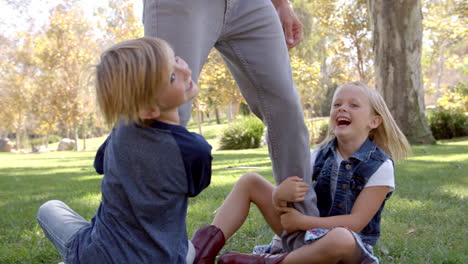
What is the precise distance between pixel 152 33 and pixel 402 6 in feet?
31.9

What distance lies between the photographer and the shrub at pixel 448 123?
42.0 ft

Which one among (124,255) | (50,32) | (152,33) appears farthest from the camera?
(50,32)

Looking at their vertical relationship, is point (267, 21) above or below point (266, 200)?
above

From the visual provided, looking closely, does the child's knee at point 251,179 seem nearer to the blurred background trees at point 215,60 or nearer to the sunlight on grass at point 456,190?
the sunlight on grass at point 456,190

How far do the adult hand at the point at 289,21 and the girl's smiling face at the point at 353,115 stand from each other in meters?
0.42

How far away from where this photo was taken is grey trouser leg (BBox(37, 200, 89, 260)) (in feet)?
5.95

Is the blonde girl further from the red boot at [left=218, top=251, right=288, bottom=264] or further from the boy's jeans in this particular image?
the boy's jeans

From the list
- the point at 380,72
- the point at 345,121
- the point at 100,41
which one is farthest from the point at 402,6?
the point at 100,41

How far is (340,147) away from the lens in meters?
2.34

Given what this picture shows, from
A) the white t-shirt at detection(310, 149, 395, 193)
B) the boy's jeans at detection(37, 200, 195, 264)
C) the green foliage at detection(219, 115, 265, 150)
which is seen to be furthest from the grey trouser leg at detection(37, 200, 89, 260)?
the green foliage at detection(219, 115, 265, 150)

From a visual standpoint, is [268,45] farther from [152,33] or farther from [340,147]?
[340,147]

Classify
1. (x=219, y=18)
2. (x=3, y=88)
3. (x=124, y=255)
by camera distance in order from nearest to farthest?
(x=124, y=255), (x=219, y=18), (x=3, y=88)

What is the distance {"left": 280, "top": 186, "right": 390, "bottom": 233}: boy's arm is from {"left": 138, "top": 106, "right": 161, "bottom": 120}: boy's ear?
0.91m

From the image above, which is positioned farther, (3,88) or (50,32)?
(3,88)
